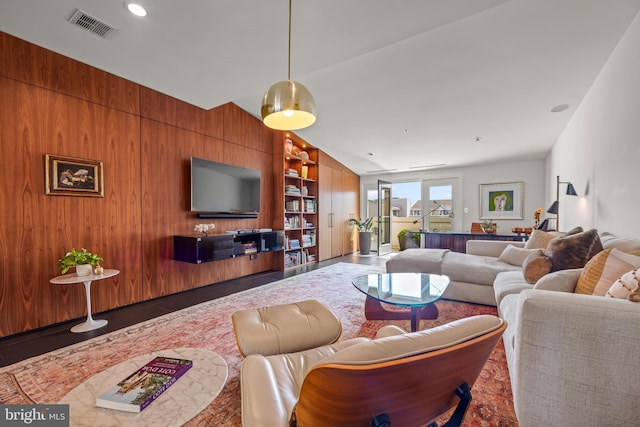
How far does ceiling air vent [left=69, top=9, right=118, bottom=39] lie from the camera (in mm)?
2102

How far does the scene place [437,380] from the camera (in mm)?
743

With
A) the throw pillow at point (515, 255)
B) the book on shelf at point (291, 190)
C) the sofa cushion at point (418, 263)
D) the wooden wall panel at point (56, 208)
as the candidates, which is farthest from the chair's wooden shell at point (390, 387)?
the book on shelf at point (291, 190)

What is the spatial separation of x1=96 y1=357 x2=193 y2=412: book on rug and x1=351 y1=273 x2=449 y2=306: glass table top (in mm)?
1437

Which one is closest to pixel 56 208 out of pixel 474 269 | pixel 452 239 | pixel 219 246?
pixel 219 246

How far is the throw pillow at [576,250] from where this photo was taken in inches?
81.2

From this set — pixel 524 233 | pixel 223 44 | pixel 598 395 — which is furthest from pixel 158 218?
pixel 524 233

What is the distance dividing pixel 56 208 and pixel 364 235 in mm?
5809

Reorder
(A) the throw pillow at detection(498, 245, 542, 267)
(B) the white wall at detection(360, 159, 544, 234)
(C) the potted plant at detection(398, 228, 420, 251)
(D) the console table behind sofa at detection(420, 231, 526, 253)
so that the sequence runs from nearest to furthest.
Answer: (A) the throw pillow at detection(498, 245, 542, 267) < (D) the console table behind sofa at detection(420, 231, 526, 253) < (B) the white wall at detection(360, 159, 544, 234) < (C) the potted plant at detection(398, 228, 420, 251)

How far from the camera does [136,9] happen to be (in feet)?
6.73

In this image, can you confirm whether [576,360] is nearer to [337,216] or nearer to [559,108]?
[559,108]

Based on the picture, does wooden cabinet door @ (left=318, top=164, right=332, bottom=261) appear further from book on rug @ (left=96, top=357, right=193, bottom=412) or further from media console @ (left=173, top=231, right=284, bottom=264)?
book on rug @ (left=96, top=357, right=193, bottom=412)

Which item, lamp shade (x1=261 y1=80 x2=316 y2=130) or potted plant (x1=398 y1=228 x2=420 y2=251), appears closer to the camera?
lamp shade (x1=261 y1=80 x2=316 y2=130)

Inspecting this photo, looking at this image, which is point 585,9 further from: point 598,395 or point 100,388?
point 100,388

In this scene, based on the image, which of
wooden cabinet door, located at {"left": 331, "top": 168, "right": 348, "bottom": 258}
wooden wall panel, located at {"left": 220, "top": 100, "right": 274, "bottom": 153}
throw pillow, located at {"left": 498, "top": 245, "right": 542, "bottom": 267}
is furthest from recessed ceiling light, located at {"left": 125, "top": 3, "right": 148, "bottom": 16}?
wooden cabinet door, located at {"left": 331, "top": 168, "right": 348, "bottom": 258}
